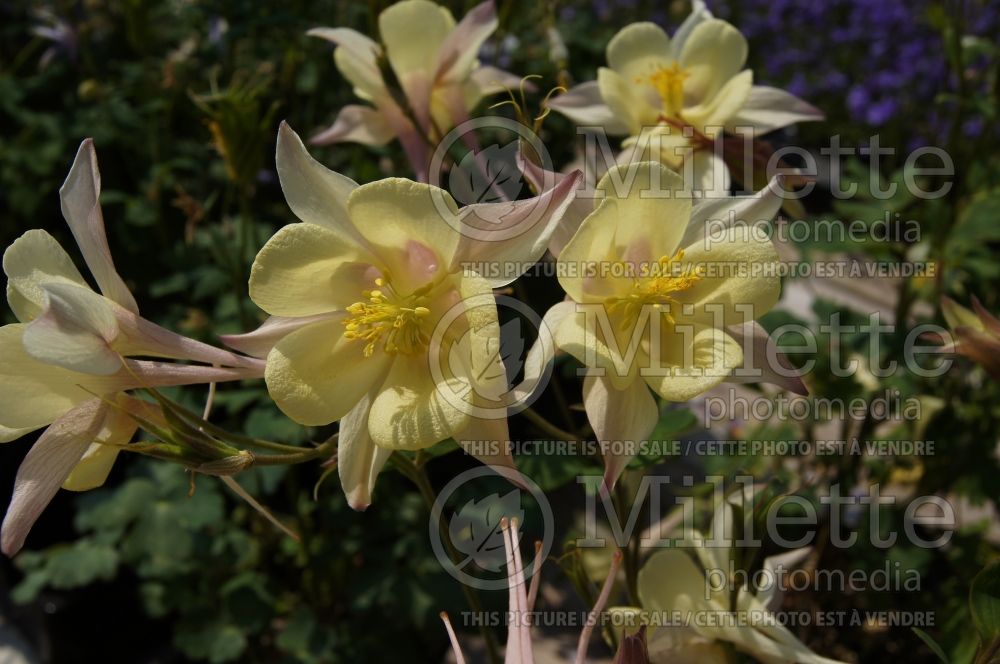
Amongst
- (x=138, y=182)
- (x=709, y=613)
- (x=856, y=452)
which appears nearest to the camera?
(x=709, y=613)

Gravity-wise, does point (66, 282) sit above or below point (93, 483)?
above

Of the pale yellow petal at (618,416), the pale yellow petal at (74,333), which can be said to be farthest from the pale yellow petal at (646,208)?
the pale yellow petal at (74,333)

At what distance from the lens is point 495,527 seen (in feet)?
4.18

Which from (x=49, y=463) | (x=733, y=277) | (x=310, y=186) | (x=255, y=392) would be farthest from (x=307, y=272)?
(x=255, y=392)

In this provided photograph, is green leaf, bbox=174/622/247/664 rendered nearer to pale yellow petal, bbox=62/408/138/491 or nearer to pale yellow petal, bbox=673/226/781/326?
pale yellow petal, bbox=62/408/138/491

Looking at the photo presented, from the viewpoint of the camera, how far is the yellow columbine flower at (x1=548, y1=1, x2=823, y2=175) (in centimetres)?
120

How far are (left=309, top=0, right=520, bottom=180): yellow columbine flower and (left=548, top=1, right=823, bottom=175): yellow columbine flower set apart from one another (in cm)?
14

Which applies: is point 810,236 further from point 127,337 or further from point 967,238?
point 127,337

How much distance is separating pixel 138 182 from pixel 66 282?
1744 mm

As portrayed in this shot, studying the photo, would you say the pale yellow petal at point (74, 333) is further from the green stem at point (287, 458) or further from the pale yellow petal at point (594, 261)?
the pale yellow petal at point (594, 261)

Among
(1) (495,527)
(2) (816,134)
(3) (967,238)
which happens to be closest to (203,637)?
(1) (495,527)

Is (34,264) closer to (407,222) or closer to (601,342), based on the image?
(407,222)

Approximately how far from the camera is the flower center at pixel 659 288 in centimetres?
87

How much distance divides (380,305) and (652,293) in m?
0.28
